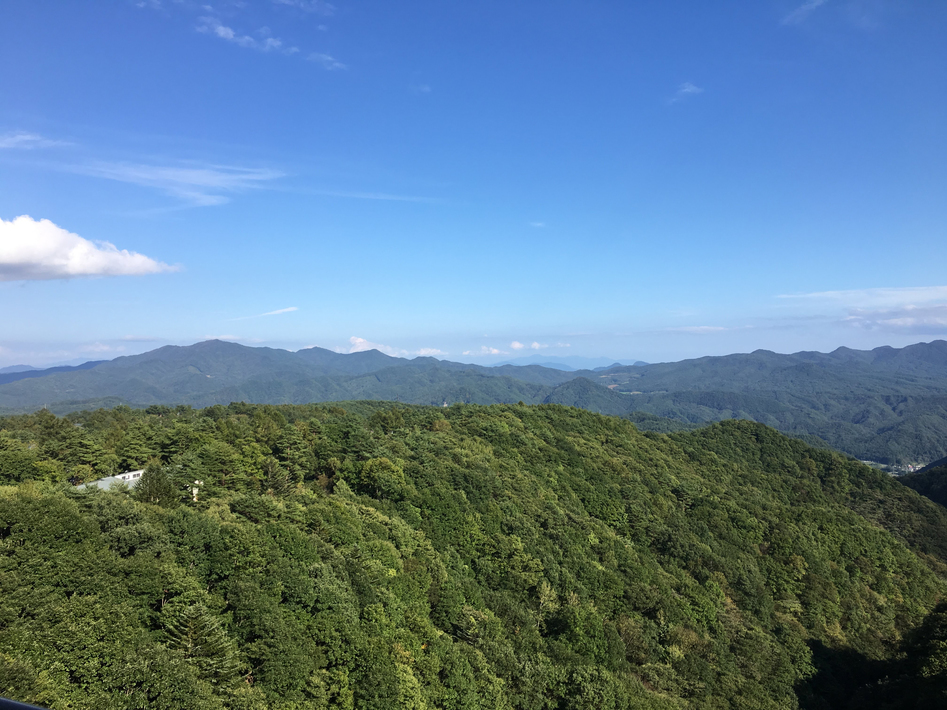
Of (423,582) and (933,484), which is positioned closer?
(423,582)

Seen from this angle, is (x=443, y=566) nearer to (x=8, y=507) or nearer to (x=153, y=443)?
(x=8, y=507)

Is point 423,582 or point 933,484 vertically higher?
point 423,582

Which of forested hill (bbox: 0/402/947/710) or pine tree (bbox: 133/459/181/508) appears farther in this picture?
pine tree (bbox: 133/459/181/508)

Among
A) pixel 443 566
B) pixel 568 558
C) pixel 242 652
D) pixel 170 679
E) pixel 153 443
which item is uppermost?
pixel 153 443

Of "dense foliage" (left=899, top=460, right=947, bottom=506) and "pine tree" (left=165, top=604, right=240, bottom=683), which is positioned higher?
"pine tree" (left=165, top=604, right=240, bottom=683)

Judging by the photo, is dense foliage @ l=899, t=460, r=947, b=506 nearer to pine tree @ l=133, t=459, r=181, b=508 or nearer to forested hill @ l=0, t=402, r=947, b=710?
forested hill @ l=0, t=402, r=947, b=710

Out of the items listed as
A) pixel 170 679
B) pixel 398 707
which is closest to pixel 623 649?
pixel 398 707

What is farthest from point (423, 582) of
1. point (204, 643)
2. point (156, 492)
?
point (156, 492)

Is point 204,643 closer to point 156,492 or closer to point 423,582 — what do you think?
point 156,492

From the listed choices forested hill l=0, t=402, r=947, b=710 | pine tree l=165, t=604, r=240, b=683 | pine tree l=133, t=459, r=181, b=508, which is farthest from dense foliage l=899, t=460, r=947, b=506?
pine tree l=133, t=459, r=181, b=508
